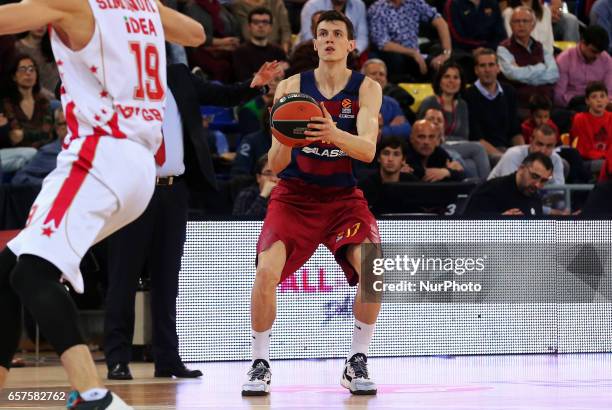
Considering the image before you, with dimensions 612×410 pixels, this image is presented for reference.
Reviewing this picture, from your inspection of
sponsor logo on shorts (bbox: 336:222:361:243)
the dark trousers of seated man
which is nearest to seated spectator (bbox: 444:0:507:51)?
the dark trousers of seated man

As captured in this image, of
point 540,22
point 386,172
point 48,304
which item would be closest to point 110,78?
point 48,304

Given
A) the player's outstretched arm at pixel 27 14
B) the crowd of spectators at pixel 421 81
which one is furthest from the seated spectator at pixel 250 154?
the player's outstretched arm at pixel 27 14

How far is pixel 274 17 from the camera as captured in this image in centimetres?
1366

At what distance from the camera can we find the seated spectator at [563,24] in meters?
15.4

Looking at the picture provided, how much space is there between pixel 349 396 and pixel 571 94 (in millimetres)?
8565

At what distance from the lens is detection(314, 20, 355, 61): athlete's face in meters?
6.83

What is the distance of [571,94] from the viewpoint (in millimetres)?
14250

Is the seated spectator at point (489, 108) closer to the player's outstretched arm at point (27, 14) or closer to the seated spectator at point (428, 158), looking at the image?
the seated spectator at point (428, 158)

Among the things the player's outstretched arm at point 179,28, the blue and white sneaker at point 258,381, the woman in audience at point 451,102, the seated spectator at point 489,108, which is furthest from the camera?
the seated spectator at point 489,108

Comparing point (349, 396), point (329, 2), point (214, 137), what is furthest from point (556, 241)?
point (329, 2)

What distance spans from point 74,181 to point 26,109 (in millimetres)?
6616

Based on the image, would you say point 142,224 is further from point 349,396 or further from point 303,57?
point 303,57

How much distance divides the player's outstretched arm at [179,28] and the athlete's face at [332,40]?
65.0 inches

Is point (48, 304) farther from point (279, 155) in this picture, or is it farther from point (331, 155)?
point (331, 155)
